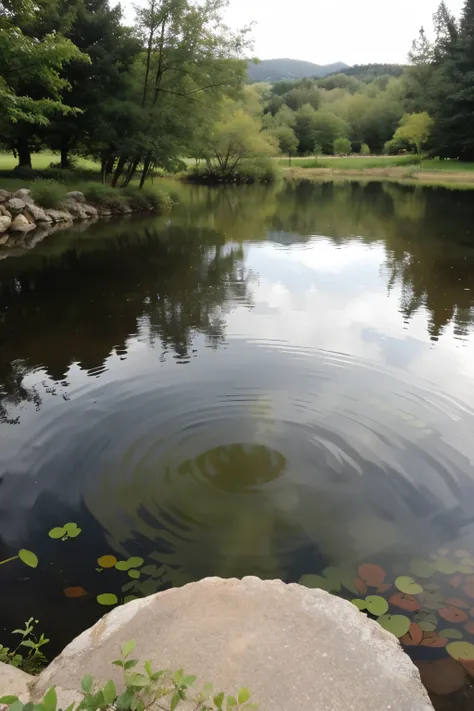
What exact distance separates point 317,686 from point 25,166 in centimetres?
2982

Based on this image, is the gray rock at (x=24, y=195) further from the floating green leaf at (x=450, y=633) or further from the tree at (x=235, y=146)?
the tree at (x=235, y=146)

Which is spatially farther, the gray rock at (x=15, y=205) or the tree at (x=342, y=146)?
the tree at (x=342, y=146)

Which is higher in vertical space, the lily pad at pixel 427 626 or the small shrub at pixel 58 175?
the small shrub at pixel 58 175

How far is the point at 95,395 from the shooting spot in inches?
252

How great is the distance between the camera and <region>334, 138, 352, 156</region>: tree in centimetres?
7781

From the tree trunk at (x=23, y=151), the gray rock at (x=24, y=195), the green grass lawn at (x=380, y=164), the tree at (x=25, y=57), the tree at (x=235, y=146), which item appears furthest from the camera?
the green grass lawn at (x=380, y=164)

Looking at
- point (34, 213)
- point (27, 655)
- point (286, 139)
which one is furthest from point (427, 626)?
point (286, 139)

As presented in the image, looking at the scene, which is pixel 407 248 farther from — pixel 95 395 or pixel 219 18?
pixel 219 18

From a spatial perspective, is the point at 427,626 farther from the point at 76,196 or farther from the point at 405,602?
the point at 76,196

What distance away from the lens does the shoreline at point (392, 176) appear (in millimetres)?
45131

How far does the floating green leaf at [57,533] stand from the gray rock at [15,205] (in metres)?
18.2

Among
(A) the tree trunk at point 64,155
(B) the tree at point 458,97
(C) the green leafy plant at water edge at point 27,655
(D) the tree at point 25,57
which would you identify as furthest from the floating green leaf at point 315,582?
(B) the tree at point 458,97

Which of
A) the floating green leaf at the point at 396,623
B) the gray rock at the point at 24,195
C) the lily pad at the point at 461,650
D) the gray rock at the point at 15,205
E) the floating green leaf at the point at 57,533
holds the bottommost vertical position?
the floating green leaf at the point at 57,533

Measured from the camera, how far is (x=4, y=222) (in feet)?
60.7
